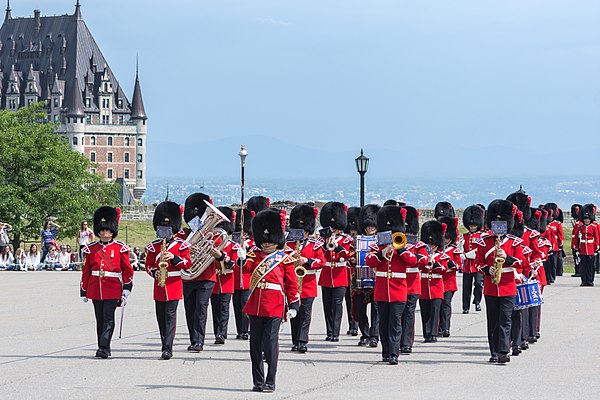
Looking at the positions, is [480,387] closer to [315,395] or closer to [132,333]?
[315,395]

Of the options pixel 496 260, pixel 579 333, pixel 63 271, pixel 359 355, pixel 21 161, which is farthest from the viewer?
pixel 21 161

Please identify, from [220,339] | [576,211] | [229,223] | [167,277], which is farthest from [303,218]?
[576,211]

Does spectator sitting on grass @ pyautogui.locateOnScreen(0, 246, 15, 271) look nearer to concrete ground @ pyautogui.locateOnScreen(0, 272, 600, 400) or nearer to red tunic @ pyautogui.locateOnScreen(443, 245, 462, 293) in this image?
concrete ground @ pyautogui.locateOnScreen(0, 272, 600, 400)

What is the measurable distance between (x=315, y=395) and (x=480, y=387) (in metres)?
1.68

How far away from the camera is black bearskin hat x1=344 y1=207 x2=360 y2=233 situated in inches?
731

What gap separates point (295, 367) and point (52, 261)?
22.9 metres

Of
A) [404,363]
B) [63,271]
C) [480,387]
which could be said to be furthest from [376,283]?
[63,271]

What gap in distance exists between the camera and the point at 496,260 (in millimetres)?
14852

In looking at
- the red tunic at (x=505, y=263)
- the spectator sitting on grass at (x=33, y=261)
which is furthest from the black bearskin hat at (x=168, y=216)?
Result: the spectator sitting on grass at (x=33, y=261)

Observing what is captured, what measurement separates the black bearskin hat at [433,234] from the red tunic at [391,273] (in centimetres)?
260

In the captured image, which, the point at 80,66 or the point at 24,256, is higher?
the point at 80,66

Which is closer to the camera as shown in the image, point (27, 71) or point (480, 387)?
point (480, 387)

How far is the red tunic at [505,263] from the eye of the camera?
15.0 m

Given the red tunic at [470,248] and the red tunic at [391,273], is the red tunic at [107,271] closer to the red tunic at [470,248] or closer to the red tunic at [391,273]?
the red tunic at [391,273]
